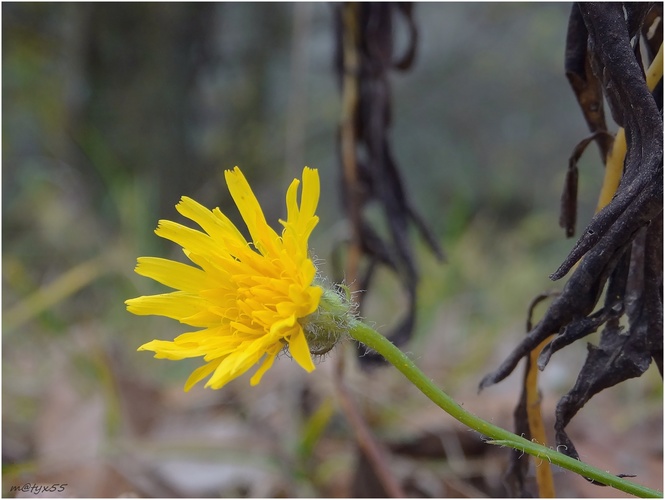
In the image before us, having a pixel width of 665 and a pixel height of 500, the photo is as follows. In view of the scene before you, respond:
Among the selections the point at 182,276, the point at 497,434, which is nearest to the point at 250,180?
the point at 182,276

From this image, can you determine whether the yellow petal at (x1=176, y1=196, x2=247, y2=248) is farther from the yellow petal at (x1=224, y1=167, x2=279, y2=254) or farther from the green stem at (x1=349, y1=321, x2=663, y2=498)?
the green stem at (x1=349, y1=321, x2=663, y2=498)

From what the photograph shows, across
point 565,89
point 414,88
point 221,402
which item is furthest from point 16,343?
point 565,89

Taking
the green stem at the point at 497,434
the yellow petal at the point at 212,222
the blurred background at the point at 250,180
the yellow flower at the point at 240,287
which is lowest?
the green stem at the point at 497,434

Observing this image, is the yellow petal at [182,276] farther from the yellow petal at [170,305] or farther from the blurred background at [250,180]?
the blurred background at [250,180]

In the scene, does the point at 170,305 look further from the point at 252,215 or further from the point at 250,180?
the point at 250,180

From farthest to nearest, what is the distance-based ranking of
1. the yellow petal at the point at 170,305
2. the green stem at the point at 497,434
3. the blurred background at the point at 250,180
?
the blurred background at the point at 250,180 → the yellow petal at the point at 170,305 → the green stem at the point at 497,434

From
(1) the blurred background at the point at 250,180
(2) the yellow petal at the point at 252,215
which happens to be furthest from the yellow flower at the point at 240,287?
(1) the blurred background at the point at 250,180

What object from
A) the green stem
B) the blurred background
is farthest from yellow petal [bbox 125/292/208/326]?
the blurred background
